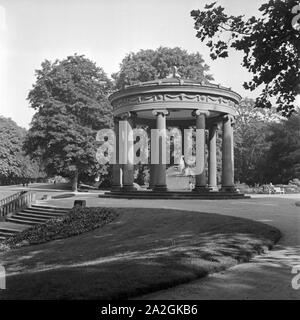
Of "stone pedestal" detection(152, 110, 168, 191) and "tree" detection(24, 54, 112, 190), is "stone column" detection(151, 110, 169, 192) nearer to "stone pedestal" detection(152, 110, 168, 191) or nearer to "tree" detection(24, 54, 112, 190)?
"stone pedestal" detection(152, 110, 168, 191)

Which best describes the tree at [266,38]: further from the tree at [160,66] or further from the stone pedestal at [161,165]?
the tree at [160,66]

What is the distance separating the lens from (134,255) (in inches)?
372

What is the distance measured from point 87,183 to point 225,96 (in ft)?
108

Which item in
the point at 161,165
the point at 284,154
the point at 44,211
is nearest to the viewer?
the point at 44,211

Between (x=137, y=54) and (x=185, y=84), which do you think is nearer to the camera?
(x=185, y=84)

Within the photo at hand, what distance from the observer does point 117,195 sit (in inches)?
1051

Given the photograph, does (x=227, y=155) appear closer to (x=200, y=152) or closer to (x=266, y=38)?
(x=200, y=152)

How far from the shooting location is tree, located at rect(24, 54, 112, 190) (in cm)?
3931

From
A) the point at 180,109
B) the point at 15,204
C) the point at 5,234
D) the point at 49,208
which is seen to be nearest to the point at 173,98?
the point at 180,109

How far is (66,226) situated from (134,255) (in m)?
7.92
